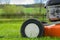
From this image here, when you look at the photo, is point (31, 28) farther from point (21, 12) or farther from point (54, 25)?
point (21, 12)

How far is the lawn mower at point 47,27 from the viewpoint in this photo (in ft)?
16.0

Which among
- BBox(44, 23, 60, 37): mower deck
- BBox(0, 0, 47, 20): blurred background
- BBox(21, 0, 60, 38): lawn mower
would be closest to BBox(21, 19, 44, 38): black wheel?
BBox(21, 0, 60, 38): lawn mower

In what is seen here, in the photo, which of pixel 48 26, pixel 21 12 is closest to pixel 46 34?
pixel 48 26

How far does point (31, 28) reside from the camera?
488 centimetres

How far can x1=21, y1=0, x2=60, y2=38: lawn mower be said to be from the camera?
489 cm

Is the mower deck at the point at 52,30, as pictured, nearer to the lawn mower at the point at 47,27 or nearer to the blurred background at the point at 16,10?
the lawn mower at the point at 47,27

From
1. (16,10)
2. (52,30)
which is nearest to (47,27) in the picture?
(52,30)

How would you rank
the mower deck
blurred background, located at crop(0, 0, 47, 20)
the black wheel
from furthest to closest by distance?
blurred background, located at crop(0, 0, 47, 20)
the mower deck
the black wheel

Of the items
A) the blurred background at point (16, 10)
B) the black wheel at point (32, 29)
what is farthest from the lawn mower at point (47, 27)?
the blurred background at point (16, 10)

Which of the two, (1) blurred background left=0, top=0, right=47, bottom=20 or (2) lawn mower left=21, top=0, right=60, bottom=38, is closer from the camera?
(2) lawn mower left=21, top=0, right=60, bottom=38

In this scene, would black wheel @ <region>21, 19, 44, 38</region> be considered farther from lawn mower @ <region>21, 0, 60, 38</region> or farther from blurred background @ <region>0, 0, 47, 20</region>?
blurred background @ <region>0, 0, 47, 20</region>

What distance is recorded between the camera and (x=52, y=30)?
5.03 metres

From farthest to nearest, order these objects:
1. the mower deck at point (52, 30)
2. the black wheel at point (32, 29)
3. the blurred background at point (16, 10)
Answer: the blurred background at point (16, 10) < the mower deck at point (52, 30) < the black wheel at point (32, 29)

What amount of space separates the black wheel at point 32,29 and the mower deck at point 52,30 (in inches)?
7.3
